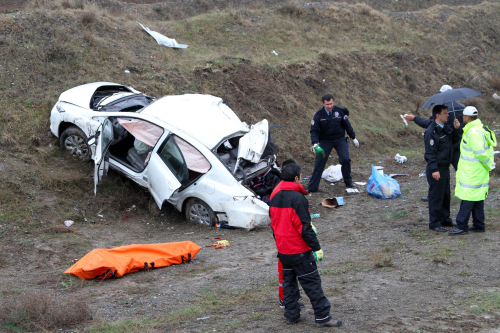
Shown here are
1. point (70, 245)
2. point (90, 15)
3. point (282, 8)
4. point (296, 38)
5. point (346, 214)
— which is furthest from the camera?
point (282, 8)

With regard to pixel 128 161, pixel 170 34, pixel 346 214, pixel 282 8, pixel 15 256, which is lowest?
pixel 15 256

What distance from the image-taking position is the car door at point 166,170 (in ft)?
24.8

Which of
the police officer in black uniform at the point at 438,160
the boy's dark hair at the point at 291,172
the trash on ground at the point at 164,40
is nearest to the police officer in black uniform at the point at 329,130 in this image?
the police officer in black uniform at the point at 438,160

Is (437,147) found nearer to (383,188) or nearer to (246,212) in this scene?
(383,188)

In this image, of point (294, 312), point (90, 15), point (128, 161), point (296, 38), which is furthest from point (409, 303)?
point (296, 38)

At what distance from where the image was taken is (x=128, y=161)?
27.1 ft

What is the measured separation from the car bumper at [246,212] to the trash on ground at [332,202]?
178 cm

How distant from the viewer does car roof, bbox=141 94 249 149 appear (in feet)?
25.9

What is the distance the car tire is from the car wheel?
8.98 ft

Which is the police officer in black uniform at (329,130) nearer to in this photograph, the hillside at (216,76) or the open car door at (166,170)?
the hillside at (216,76)

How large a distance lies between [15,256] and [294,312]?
4.23m

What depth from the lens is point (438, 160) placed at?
6723 millimetres

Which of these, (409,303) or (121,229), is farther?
(121,229)

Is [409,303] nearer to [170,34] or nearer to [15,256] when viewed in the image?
[15,256]
